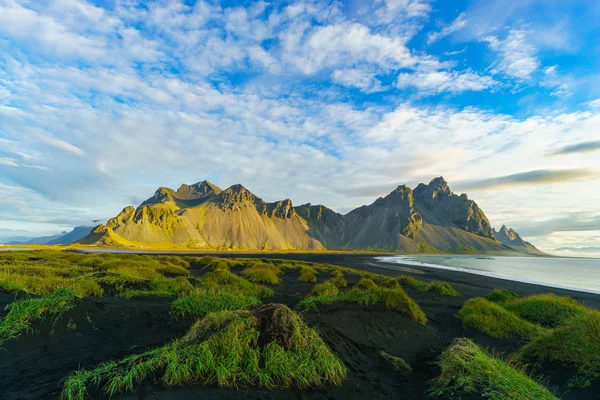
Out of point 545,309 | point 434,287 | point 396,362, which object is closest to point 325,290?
point 396,362

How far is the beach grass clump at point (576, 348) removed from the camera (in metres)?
6.27

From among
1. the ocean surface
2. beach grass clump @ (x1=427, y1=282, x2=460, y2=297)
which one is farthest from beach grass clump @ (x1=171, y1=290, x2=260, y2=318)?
the ocean surface

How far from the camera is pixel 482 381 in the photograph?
5715 millimetres

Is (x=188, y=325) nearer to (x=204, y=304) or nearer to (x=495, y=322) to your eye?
(x=204, y=304)

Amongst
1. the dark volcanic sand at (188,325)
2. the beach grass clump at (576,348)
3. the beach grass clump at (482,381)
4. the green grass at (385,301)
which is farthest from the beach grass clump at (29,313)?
the beach grass clump at (576,348)

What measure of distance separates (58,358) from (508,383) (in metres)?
9.49

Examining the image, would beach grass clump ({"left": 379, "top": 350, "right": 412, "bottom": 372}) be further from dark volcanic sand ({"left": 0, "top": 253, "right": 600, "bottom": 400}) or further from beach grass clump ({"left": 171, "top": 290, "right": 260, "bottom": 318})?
beach grass clump ({"left": 171, "top": 290, "right": 260, "bottom": 318})

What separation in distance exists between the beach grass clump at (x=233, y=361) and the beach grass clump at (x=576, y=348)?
5.23m

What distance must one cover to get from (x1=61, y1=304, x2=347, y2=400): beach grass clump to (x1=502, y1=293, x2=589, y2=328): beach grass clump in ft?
41.1

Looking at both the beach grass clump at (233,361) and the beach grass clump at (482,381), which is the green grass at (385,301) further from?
the beach grass clump at (482,381)

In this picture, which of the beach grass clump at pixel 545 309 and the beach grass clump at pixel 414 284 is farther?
the beach grass clump at pixel 414 284

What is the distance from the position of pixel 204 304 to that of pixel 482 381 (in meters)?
8.75

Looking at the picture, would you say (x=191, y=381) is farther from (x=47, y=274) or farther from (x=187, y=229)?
(x=187, y=229)

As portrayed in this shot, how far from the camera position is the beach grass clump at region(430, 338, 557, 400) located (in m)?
5.15
